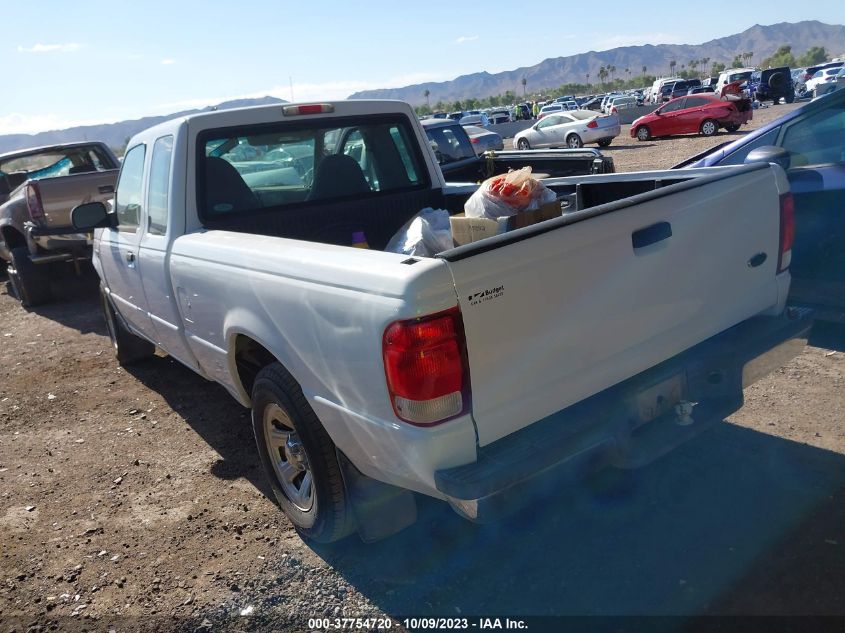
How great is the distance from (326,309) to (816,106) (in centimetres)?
476

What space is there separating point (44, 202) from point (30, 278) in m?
1.38

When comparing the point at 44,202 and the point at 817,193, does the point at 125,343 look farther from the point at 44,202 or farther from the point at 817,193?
the point at 817,193

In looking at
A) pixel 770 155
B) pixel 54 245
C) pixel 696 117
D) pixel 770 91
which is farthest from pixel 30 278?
pixel 770 91

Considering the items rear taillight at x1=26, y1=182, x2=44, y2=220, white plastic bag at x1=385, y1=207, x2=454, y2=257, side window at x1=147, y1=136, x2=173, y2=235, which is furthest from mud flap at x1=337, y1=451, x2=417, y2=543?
rear taillight at x1=26, y1=182, x2=44, y2=220

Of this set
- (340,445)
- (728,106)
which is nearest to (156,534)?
(340,445)

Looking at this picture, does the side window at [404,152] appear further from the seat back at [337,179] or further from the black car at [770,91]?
the black car at [770,91]

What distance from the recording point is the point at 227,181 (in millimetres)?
4348

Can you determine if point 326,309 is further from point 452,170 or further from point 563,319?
point 452,170

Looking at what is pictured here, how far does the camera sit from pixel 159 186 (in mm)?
4488

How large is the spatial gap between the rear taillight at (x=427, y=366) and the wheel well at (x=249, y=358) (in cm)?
116

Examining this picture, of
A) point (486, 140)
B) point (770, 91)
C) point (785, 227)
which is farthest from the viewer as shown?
point (770, 91)

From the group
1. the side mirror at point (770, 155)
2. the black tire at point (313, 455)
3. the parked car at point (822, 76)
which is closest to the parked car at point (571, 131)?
the parked car at point (822, 76)

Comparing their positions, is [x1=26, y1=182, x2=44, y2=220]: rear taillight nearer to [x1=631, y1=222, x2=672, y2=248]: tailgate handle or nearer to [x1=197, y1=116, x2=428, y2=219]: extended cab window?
[x1=197, y1=116, x2=428, y2=219]: extended cab window

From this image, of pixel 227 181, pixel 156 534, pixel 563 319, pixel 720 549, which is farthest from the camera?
pixel 227 181
